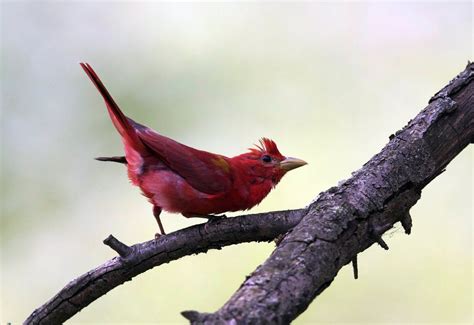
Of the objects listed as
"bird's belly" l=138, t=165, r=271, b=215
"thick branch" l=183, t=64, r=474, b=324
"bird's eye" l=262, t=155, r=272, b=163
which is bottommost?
"thick branch" l=183, t=64, r=474, b=324

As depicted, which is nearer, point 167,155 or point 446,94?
point 446,94

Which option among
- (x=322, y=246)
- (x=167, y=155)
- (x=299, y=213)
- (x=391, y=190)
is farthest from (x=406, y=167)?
(x=167, y=155)

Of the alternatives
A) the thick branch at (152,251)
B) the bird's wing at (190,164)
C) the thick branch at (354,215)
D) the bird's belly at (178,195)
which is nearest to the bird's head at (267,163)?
the bird's wing at (190,164)

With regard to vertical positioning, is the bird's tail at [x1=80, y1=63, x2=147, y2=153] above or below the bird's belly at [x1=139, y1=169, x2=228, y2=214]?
above

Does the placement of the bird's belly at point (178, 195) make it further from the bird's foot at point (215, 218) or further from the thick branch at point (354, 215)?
the thick branch at point (354, 215)

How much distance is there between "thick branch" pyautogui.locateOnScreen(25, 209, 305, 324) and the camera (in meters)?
2.75

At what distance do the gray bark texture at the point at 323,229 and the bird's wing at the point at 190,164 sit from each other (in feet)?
2.13

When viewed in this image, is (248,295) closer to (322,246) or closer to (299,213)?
(322,246)

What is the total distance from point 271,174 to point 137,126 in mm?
829

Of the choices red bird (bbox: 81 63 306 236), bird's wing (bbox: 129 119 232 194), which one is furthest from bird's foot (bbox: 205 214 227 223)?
bird's wing (bbox: 129 119 232 194)

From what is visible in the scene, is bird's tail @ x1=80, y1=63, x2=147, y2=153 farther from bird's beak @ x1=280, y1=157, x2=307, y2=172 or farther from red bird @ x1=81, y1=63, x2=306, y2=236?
bird's beak @ x1=280, y1=157, x2=307, y2=172

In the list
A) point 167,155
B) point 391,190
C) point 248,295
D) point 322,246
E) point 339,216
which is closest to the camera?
point 248,295

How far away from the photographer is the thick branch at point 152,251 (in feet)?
9.02

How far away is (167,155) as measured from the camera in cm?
363
